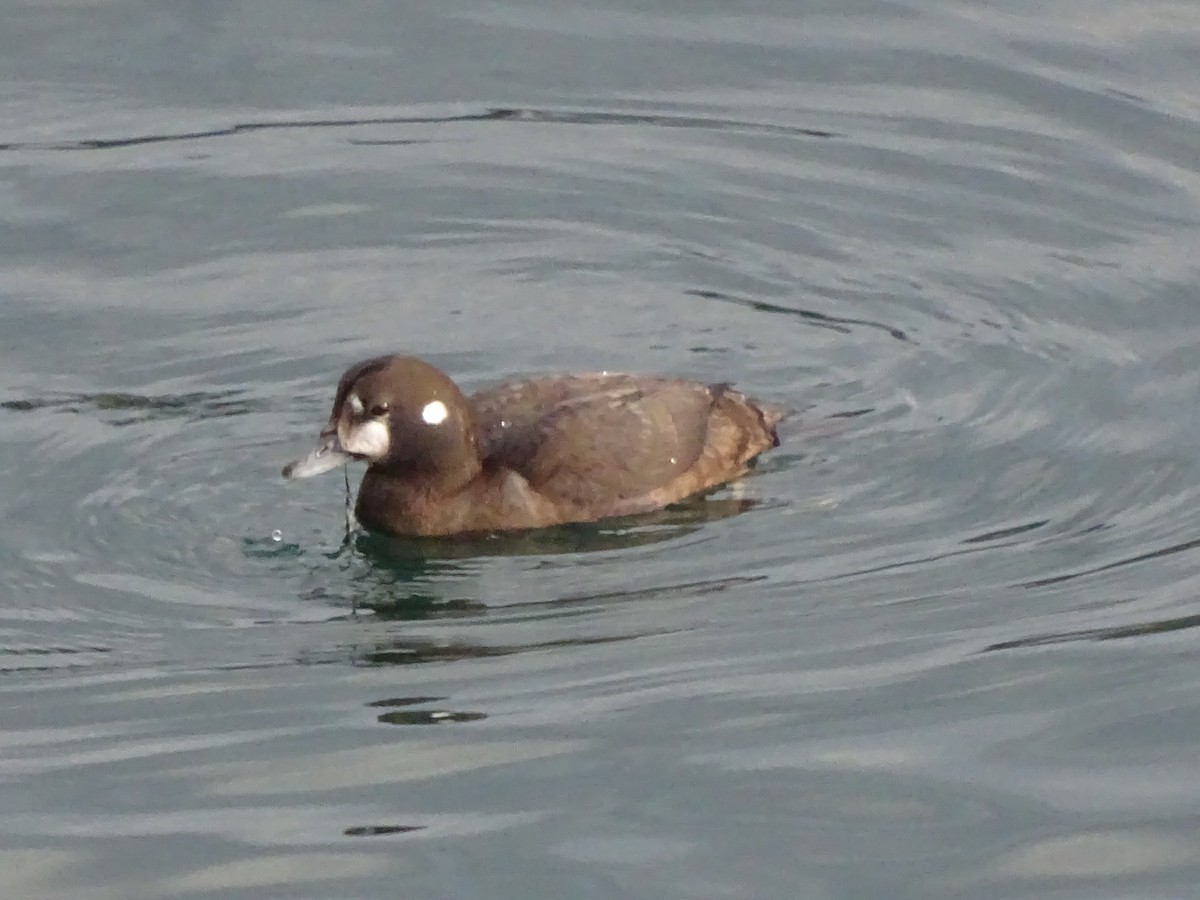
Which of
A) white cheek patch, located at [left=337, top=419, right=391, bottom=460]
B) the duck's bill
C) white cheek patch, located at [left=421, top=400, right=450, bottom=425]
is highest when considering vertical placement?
white cheek patch, located at [left=421, top=400, right=450, bottom=425]

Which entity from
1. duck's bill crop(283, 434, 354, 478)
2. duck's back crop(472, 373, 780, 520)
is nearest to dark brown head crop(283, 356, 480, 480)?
duck's bill crop(283, 434, 354, 478)

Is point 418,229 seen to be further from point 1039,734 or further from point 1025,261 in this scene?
point 1039,734

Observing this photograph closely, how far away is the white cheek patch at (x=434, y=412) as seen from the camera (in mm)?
9961

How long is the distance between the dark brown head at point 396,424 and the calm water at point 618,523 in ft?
1.14

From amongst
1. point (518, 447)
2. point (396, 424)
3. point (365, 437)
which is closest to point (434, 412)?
point (396, 424)

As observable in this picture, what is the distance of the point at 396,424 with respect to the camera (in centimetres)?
995

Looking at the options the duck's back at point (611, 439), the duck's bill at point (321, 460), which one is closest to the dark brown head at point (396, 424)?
the duck's bill at point (321, 460)

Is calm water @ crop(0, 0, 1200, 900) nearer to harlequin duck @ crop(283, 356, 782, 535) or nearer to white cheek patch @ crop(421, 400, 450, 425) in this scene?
harlequin duck @ crop(283, 356, 782, 535)

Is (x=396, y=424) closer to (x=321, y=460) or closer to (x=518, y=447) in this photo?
(x=321, y=460)

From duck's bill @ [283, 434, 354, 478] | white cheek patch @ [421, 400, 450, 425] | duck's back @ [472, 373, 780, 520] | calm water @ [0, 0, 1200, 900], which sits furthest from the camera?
duck's back @ [472, 373, 780, 520]

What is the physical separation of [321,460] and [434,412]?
1.63 feet

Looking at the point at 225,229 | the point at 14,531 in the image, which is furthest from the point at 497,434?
the point at 225,229

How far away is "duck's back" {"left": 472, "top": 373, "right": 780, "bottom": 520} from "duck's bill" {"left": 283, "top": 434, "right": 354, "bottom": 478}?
0.71 meters

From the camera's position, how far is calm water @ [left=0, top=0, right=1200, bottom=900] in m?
7.19
